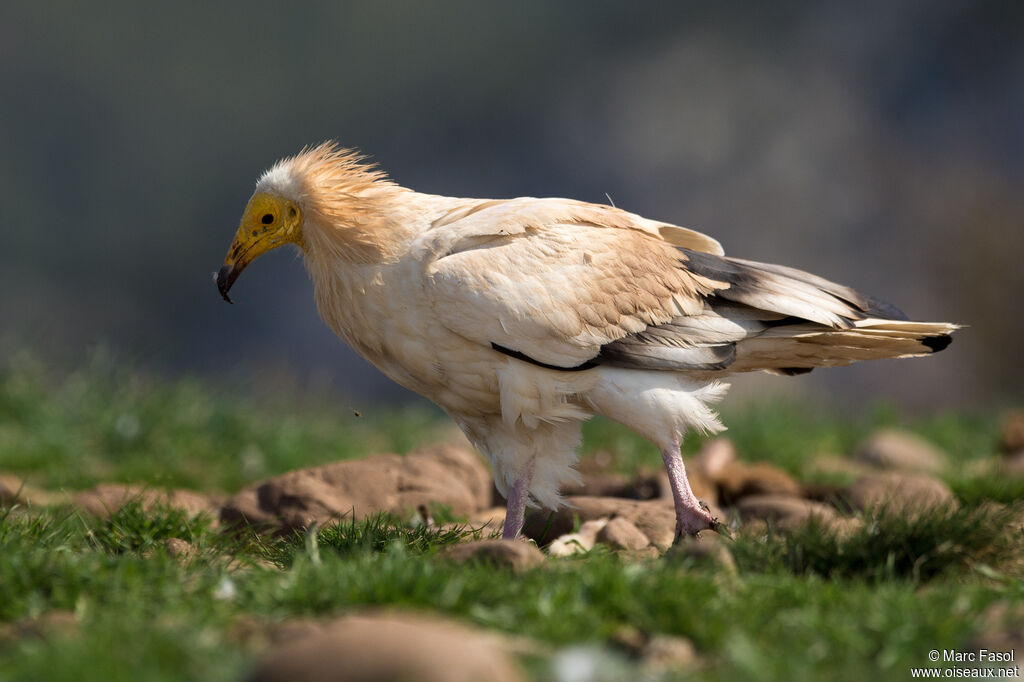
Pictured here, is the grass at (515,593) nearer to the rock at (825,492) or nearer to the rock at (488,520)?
the rock at (488,520)

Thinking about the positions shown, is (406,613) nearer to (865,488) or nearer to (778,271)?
(778,271)

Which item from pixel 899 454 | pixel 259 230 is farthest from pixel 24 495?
pixel 899 454

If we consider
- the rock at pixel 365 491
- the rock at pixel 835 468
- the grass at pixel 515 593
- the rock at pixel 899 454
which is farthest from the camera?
the rock at pixel 899 454

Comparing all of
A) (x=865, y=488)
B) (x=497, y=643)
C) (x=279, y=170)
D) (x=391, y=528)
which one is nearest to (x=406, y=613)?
(x=497, y=643)

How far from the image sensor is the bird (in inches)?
166

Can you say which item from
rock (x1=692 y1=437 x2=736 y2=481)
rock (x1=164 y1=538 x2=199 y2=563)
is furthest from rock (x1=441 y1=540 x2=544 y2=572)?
rock (x1=692 y1=437 x2=736 y2=481)

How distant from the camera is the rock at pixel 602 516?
15.2 feet

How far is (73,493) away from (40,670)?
3.60m

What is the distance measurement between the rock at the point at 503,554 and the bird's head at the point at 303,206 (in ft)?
5.34

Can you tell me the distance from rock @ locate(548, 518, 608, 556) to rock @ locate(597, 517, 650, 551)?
4 centimetres

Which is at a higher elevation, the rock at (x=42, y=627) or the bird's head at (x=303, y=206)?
the bird's head at (x=303, y=206)

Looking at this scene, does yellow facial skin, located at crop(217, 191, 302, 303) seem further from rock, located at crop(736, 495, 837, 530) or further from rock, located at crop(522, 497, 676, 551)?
rock, located at crop(736, 495, 837, 530)

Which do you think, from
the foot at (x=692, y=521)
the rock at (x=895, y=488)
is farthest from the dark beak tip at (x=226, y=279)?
the rock at (x=895, y=488)

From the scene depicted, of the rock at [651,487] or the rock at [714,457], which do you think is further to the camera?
the rock at [714,457]
